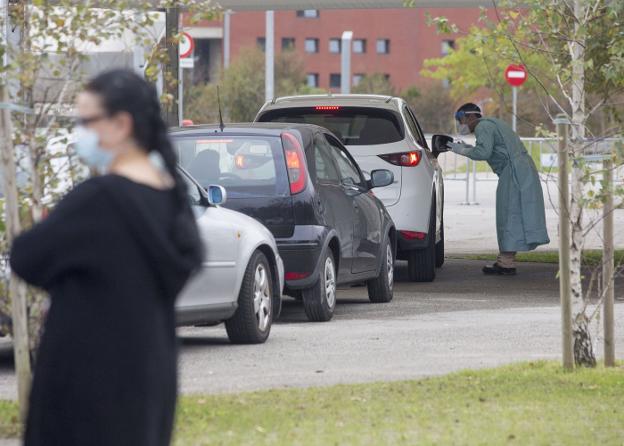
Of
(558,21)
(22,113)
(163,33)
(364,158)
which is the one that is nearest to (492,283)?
(364,158)

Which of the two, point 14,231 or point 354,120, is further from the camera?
point 354,120

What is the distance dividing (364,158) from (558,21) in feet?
19.5

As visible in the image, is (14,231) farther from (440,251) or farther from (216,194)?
(440,251)

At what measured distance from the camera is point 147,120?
4.04 meters

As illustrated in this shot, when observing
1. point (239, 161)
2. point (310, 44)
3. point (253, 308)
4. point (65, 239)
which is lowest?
point (253, 308)

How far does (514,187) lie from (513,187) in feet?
0.03

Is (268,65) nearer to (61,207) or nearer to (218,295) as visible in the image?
(218,295)

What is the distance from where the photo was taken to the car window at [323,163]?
40.5 ft

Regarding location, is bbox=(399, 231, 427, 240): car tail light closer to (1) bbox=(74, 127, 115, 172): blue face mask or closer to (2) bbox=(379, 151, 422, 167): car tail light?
(2) bbox=(379, 151, 422, 167): car tail light

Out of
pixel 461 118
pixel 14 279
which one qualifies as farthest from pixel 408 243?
pixel 14 279

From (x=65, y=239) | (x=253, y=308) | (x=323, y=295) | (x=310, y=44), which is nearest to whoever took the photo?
(x=65, y=239)

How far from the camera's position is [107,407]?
3961 millimetres

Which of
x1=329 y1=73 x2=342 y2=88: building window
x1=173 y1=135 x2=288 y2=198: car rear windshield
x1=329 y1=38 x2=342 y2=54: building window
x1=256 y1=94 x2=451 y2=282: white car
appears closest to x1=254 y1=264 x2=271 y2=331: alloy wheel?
x1=173 y1=135 x2=288 y2=198: car rear windshield

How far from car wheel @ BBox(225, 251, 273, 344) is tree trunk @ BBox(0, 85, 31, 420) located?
368 cm
